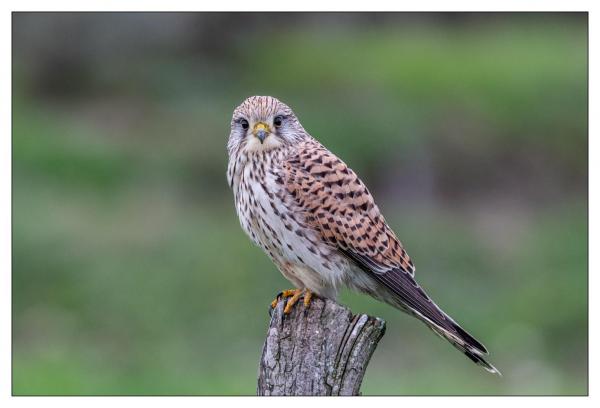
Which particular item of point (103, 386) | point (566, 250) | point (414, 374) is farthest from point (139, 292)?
point (566, 250)

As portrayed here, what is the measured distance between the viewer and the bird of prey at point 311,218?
5441mm

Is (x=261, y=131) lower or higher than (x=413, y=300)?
higher

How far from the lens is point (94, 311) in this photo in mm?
10805

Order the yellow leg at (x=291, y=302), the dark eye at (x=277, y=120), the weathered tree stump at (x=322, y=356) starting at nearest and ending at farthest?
1. the weathered tree stump at (x=322, y=356)
2. the yellow leg at (x=291, y=302)
3. the dark eye at (x=277, y=120)

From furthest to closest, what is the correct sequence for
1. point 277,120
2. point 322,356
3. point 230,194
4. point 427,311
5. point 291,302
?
point 230,194 → point 277,120 → point 427,311 → point 291,302 → point 322,356

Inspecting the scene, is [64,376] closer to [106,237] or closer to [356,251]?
[106,237]

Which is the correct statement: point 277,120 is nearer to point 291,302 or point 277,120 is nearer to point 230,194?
point 291,302

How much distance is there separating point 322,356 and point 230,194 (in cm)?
890

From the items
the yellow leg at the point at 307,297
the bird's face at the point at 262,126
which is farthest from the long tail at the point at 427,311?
the bird's face at the point at 262,126

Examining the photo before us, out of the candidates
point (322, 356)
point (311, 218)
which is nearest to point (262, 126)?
point (311, 218)

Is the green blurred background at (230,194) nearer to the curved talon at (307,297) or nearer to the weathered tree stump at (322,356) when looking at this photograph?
the curved talon at (307,297)

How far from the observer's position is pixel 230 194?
13648 millimetres

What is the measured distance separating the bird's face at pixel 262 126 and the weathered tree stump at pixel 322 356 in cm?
108

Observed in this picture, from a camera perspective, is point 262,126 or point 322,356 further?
point 262,126
